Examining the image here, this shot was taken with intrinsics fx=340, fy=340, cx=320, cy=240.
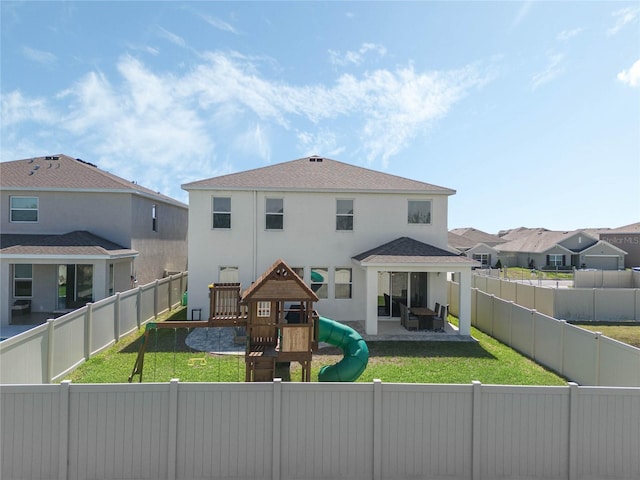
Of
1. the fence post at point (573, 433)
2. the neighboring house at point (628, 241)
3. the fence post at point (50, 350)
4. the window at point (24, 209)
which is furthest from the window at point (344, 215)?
the neighboring house at point (628, 241)

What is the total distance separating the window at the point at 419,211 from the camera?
1591 centimetres

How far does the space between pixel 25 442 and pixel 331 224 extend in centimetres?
1219

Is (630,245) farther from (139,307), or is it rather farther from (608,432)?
(139,307)

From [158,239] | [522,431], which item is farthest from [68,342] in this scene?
[158,239]

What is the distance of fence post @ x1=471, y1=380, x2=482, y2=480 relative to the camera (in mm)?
4902

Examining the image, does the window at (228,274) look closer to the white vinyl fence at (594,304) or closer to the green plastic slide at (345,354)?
the green plastic slide at (345,354)

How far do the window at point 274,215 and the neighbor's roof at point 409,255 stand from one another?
3.73 meters

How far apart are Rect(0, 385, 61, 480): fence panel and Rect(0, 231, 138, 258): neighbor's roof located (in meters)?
10.7

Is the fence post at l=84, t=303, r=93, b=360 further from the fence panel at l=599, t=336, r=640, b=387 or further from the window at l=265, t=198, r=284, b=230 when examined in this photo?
the fence panel at l=599, t=336, r=640, b=387

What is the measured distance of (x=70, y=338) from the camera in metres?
9.04

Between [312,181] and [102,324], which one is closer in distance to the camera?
[102,324]

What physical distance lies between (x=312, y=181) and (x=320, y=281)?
4622 mm

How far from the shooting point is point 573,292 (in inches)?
643

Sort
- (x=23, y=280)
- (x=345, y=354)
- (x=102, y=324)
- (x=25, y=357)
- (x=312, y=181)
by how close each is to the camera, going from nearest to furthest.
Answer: (x=25, y=357) < (x=345, y=354) < (x=102, y=324) < (x=312, y=181) < (x=23, y=280)
